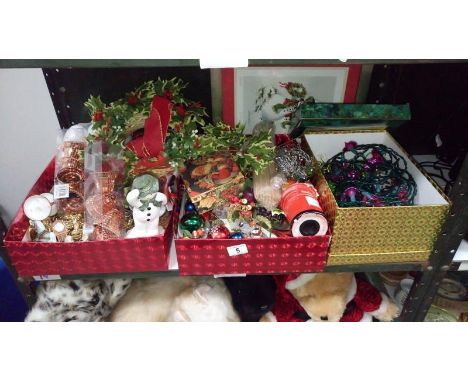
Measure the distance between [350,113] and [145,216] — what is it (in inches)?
23.5

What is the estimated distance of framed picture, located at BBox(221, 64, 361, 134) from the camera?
44.1 inches

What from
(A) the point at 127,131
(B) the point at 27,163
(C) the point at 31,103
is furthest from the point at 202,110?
(B) the point at 27,163

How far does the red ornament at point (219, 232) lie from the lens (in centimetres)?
89

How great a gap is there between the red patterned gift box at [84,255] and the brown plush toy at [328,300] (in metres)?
0.44

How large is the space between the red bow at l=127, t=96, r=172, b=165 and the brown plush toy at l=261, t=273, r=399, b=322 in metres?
0.54

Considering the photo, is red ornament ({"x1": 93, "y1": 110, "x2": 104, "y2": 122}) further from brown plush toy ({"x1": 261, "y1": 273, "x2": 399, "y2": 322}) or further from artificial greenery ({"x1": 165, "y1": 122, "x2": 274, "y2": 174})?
brown plush toy ({"x1": 261, "y1": 273, "x2": 399, "y2": 322})

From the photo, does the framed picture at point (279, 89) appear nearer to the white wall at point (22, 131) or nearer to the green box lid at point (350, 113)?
the green box lid at point (350, 113)

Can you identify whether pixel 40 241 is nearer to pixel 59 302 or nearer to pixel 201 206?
pixel 59 302

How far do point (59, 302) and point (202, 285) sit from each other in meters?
0.38

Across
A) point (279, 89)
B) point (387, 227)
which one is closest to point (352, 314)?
point (387, 227)

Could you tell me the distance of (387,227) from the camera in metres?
0.89

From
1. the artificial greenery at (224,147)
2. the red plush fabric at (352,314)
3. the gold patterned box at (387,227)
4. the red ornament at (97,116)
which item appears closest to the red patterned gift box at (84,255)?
the artificial greenery at (224,147)

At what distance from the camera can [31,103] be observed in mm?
1237

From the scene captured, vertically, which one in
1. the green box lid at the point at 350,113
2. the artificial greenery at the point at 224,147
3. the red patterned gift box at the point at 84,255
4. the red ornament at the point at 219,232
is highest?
the green box lid at the point at 350,113
